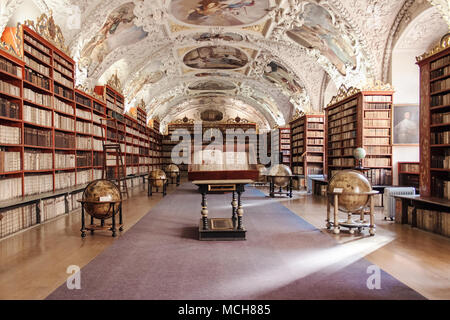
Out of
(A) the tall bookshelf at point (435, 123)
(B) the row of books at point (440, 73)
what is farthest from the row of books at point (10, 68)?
(B) the row of books at point (440, 73)

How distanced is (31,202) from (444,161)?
9437 millimetres

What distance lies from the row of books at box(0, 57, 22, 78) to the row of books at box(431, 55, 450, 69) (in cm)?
946

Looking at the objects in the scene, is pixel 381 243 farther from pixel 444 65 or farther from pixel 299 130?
pixel 299 130

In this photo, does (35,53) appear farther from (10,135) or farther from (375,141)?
(375,141)

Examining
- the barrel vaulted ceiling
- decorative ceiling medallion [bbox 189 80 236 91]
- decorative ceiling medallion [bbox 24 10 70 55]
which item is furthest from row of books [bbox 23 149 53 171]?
decorative ceiling medallion [bbox 189 80 236 91]

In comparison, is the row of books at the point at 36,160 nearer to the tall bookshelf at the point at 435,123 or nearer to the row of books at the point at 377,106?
the tall bookshelf at the point at 435,123

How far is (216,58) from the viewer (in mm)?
19266

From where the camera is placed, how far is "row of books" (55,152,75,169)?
874 cm

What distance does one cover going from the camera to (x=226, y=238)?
622 centimetres

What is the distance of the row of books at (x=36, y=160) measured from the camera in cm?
731

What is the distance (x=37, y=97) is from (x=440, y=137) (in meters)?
9.73

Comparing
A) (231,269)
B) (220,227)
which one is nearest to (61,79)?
(220,227)

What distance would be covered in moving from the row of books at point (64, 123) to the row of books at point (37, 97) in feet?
1.94

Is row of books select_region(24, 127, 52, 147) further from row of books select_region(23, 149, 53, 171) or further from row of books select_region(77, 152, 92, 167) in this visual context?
row of books select_region(77, 152, 92, 167)
